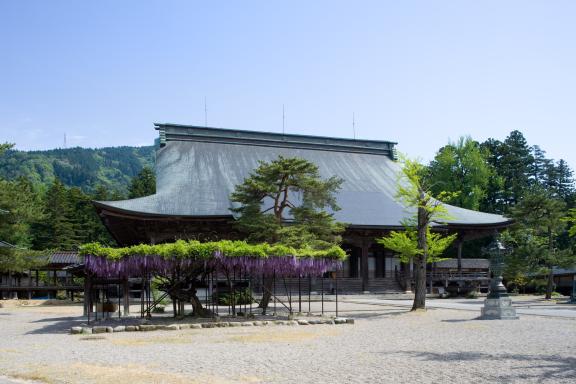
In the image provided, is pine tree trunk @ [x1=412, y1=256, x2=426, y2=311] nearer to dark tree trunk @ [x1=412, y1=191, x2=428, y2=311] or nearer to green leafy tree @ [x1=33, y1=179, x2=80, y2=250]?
dark tree trunk @ [x1=412, y1=191, x2=428, y2=311]

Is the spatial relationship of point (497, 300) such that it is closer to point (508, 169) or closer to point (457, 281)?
point (457, 281)

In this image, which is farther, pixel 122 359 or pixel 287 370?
pixel 122 359

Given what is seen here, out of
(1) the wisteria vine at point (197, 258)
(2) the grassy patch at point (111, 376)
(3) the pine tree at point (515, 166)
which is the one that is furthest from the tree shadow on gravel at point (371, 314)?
(3) the pine tree at point (515, 166)

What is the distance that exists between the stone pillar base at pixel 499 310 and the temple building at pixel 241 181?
12.2 m

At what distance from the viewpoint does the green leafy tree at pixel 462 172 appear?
59.2m

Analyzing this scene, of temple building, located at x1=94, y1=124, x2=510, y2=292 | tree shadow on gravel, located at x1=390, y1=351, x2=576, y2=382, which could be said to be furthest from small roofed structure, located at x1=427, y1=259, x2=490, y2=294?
tree shadow on gravel, located at x1=390, y1=351, x2=576, y2=382

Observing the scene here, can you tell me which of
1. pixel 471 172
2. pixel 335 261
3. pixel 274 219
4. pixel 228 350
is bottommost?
pixel 228 350

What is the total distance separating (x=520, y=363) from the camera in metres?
10.5

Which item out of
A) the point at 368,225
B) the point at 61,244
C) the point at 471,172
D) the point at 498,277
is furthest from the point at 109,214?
the point at 471,172

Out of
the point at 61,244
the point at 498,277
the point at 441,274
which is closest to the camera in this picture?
the point at 498,277

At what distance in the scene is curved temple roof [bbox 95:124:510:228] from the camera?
36969 mm

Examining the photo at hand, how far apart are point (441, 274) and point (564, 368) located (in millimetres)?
31489

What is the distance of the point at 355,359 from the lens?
11.3 metres

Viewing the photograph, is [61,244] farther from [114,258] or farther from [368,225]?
[114,258]
